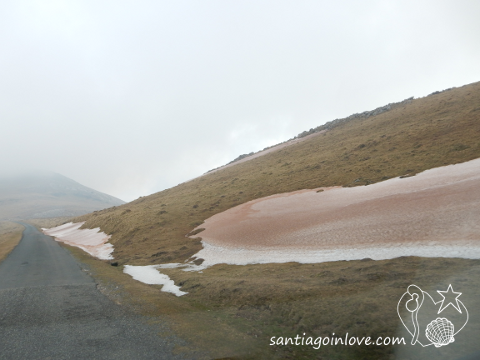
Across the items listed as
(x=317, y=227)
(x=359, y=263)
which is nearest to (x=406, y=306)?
(x=359, y=263)

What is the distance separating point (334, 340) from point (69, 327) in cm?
1209

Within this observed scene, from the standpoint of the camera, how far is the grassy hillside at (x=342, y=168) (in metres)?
41.4

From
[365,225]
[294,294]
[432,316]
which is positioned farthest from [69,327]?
[365,225]

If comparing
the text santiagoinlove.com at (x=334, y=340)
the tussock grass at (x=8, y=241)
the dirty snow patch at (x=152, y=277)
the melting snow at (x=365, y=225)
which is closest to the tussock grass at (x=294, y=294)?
the text santiagoinlove.com at (x=334, y=340)

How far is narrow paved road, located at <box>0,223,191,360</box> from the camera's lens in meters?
10.7

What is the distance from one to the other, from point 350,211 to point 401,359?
2524 centimetres

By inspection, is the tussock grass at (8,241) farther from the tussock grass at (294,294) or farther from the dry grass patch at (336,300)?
the dry grass patch at (336,300)

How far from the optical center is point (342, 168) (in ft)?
186

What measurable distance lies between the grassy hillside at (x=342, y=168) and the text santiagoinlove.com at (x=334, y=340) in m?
23.3

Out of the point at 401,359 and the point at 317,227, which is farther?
the point at 317,227

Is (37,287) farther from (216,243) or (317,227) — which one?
(317,227)

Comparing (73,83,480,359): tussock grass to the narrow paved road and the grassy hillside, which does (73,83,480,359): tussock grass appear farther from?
the narrow paved road

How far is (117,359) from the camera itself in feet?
33.0

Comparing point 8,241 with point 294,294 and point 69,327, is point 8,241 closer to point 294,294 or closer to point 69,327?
point 69,327
